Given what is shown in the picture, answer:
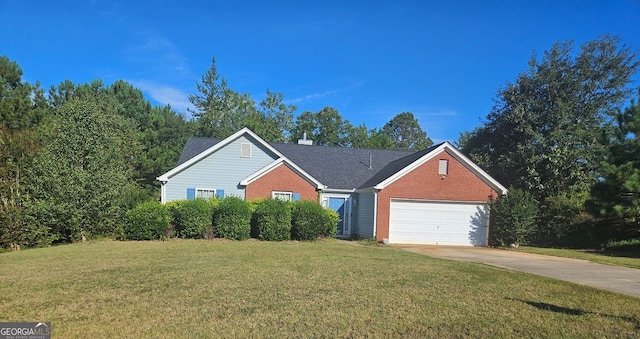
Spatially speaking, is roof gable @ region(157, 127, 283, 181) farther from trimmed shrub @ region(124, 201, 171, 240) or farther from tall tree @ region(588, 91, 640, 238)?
tall tree @ region(588, 91, 640, 238)

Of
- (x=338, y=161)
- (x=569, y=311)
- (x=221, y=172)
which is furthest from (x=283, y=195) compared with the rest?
(x=569, y=311)

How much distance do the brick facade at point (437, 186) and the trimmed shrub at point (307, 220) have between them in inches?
119

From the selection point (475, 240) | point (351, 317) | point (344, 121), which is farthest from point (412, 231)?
point (344, 121)

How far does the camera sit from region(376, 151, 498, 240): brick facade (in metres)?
20.0

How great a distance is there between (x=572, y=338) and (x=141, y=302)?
6.05m

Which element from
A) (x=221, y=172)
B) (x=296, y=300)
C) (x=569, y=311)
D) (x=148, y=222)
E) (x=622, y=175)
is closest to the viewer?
(x=569, y=311)

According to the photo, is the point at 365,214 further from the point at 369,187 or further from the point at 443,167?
the point at 443,167

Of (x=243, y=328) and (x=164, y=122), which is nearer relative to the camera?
(x=243, y=328)

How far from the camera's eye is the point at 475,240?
20.5 metres

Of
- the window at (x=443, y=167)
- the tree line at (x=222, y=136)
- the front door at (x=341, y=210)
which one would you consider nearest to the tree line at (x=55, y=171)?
the tree line at (x=222, y=136)

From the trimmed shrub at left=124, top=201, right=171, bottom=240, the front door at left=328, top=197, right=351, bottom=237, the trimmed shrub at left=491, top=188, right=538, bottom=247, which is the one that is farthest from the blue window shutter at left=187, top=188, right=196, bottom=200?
the trimmed shrub at left=491, top=188, right=538, bottom=247

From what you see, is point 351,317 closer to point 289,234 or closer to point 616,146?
point 289,234

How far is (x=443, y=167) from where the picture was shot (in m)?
20.5

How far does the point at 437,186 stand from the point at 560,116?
40.6 ft
